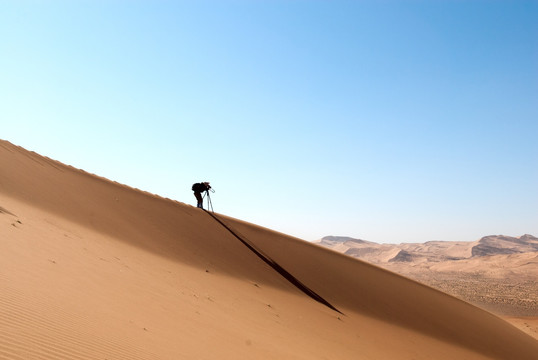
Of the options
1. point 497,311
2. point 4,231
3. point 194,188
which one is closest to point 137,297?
point 4,231

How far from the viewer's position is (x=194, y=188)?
2086 centimetres

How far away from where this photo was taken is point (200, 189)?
20781 mm

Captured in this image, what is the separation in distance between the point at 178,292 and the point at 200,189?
12.3 meters

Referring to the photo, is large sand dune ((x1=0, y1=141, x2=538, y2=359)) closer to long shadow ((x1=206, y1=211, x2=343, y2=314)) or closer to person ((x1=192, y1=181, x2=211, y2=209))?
long shadow ((x1=206, y1=211, x2=343, y2=314))

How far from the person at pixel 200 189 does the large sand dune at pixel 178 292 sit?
157cm

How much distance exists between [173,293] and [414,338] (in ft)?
27.4

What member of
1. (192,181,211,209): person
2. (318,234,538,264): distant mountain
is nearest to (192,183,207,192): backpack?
(192,181,211,209): person

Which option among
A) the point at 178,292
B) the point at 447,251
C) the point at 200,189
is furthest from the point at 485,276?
the point at 178,292

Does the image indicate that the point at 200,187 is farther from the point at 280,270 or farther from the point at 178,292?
the point at 178,292

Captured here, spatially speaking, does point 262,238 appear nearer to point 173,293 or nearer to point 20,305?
point 173,293

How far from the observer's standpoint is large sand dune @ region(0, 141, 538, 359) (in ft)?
16.7

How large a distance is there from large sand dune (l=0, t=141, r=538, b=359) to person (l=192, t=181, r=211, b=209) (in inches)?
61.6

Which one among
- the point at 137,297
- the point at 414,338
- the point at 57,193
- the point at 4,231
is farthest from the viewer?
the point at 57,193

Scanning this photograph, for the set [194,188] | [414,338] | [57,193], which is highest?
[194,188]
